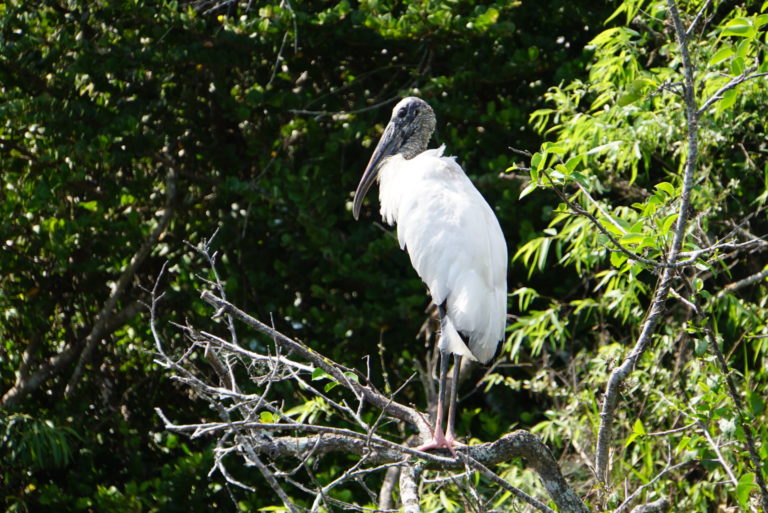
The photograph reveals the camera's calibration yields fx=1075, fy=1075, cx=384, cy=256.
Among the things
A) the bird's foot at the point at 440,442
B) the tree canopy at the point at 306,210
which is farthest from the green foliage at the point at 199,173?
the bird's foot at the point at 440,442

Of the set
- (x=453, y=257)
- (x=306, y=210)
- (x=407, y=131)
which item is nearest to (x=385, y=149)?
(x=407, y=131)

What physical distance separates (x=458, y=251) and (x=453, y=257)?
0.02 meters

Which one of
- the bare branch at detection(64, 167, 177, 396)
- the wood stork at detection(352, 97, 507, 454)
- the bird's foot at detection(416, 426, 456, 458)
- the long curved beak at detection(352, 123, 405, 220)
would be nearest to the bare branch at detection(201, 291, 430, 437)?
the bird's foot at detection(416, 426, 456, 458)

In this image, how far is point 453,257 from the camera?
10.3 ft

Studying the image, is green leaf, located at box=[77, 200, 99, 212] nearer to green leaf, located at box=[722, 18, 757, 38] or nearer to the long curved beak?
the long curved beak

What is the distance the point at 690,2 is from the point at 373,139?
161cm

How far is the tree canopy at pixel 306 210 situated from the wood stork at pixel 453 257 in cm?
68

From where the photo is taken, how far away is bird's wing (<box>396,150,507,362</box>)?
10.0 feet

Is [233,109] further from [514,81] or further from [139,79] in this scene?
[514,81]

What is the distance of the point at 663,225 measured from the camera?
2.42 meters

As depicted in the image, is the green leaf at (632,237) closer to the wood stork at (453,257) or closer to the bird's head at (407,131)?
the wood stork at (453,257)

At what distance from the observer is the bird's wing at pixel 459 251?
3051mm

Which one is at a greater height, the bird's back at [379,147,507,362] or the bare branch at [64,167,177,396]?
the bird's back at [379,147,507,362]

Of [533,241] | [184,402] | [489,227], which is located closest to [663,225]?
[489,227]
